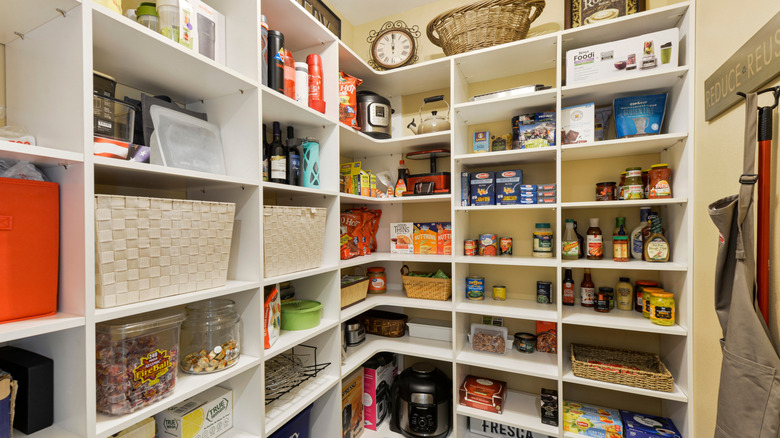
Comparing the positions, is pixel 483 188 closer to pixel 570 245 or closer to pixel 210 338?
pixel 570 245

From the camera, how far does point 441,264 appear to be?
8.02ft

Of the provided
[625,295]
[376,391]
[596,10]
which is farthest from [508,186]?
[376,391]

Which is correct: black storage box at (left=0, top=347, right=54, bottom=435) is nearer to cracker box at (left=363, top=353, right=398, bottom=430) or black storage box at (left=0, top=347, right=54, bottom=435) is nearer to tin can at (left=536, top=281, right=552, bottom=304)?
cracker box at (left=363, top=353, right=398, bottom=430)

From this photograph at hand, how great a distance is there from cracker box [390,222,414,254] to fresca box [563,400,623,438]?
1317 millimetres

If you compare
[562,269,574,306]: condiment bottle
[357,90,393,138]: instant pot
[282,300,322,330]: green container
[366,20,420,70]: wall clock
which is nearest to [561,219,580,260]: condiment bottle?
[562,269,574,306]: condiment bottle

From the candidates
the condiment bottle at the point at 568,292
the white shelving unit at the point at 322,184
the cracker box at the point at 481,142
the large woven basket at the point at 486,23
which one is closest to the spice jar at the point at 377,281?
the white shelving unit at the point at 322,184

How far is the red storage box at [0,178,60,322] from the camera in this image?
73cm

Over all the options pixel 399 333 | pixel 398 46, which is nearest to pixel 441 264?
pixel 399 333

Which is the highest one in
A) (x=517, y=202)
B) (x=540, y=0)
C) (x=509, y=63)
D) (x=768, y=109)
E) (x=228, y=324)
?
(x=540, y=0)

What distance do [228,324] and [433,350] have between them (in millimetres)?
1339

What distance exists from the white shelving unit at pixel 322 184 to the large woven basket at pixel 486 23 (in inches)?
3.6

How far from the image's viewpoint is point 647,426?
1729mm

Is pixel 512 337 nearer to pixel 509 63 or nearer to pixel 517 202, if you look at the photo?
pixel 517 202

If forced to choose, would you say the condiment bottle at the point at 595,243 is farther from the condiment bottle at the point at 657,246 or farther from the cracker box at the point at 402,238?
the cracker box at the point at 402,238
